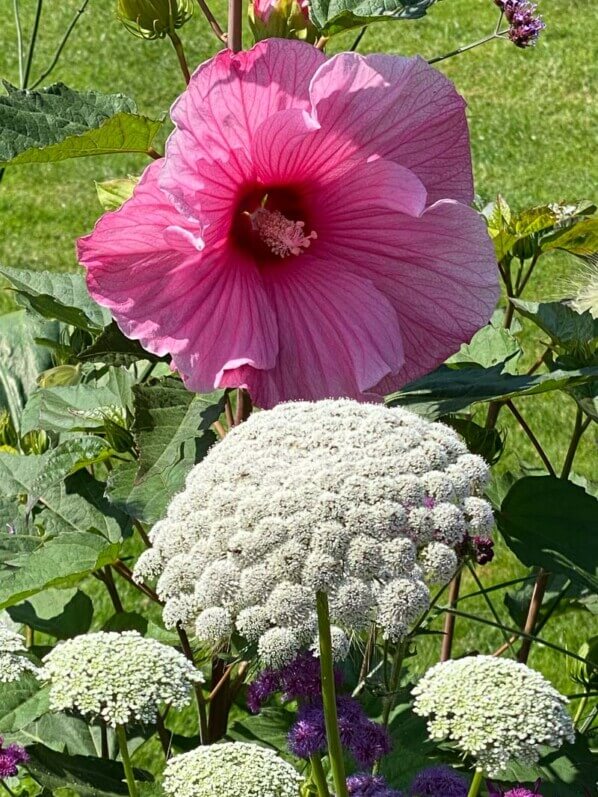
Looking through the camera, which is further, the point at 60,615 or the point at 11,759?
the point at 60,615

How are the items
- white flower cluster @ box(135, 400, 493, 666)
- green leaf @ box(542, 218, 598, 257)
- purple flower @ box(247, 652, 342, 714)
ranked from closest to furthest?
white flower cluster @ box(135, 400, 493, 666) → purple flower @ box(247, 652, 342, 714) → green leaf @ box(542, 218, 598, 257)

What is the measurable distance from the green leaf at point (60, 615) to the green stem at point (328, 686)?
0.68 metres

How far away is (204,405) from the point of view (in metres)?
1.12

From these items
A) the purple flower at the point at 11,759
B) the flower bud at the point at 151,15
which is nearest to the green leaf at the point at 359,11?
the flower bud at the point at 151,15

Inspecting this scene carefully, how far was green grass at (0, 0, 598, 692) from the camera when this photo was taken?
400 centimetres

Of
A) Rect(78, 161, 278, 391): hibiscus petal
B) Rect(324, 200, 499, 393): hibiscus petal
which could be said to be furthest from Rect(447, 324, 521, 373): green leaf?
Rect(78, 161, 278, 391): hibiscus petal

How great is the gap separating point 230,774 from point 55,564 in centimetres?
32

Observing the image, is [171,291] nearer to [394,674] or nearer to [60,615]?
[394,674]

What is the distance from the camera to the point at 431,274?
110cm

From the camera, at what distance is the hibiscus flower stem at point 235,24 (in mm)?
1086

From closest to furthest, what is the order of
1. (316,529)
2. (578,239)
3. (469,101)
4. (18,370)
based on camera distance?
(316,529) < (578,239) < (18,370) < (469,101)

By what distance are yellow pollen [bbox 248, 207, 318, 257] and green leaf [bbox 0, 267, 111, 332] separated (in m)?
0.17

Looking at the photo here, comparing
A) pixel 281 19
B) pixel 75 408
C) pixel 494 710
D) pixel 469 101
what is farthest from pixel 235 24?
pixel 469 101

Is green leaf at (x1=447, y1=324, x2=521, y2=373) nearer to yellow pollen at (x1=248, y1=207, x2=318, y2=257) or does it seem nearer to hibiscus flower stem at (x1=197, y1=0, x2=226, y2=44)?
yellow pollen at (x1=248, y1=207, x2=318, y2=257)
